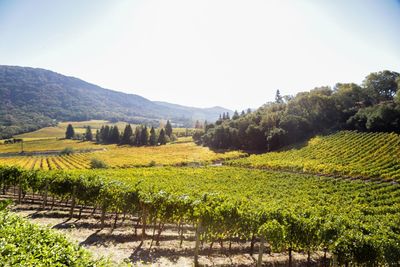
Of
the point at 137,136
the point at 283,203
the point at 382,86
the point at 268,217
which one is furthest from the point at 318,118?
the point at 137,136

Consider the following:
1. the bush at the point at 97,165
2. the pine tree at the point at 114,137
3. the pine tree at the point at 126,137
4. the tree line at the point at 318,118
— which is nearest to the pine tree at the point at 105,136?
the pine tree at the point at 114,137

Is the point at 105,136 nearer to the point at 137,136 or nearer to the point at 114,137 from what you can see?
the point at 114,137

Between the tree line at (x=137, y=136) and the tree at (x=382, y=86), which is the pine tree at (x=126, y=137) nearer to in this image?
the tree line at (x=137, y=136)

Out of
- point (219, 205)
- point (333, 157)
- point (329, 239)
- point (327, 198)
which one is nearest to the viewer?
point (329, 239)

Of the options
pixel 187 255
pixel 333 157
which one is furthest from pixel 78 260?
pixel 333 157

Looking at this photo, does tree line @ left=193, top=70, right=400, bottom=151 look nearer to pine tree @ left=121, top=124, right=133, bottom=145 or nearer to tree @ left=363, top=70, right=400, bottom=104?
tree @ left=363, top=70, right=400, bottom=104

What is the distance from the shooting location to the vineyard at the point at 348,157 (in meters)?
47.8

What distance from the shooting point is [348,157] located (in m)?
57.4

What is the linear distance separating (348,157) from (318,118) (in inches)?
1402

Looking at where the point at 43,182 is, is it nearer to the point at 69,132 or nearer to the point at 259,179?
the point at 259,179

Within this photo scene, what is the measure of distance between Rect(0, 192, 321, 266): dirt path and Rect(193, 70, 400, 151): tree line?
67827 mm

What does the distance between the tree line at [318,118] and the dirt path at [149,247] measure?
223 feet

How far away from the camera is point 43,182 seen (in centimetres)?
3253

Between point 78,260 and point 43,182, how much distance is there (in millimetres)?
30900
